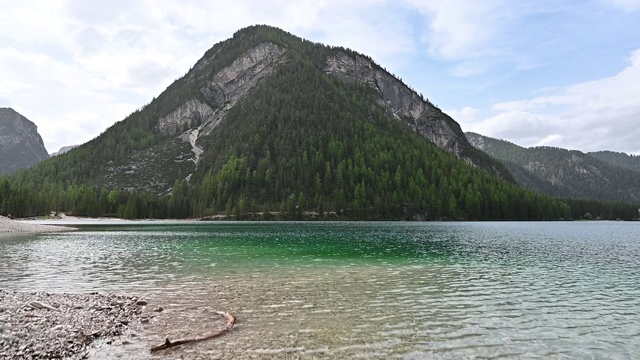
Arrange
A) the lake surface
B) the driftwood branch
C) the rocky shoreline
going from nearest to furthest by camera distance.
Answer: the rocky shoreline < the driftwood branch < the lake surface

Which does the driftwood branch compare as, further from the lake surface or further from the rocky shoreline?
the rocky shoreline

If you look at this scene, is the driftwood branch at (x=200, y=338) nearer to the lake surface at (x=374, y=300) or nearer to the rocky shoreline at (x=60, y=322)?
the lake surface at (x=374, y=300)

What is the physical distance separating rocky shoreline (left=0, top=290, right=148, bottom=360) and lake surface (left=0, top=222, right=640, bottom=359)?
5.24 feet

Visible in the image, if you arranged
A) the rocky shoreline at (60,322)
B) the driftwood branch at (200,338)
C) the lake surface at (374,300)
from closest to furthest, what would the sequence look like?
1. the rocky shoreline at (60,322)
2. the driftwood branch at (200,338)
3. the lake surface at (374,300)

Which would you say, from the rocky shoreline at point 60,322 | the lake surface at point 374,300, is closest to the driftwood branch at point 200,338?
the lake surface at point 374,300

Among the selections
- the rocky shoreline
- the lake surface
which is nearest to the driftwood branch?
the lake surface

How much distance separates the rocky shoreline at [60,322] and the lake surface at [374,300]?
5.24ft

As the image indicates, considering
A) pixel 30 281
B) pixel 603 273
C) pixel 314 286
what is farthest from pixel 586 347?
pixel 30 281

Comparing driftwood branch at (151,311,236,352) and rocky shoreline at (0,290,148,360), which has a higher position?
rocky shoreline at (0,290,148,360)

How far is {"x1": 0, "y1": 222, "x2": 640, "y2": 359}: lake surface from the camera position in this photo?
15219 mm

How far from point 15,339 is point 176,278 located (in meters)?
17.2

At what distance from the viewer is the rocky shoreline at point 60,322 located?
Answer: 13828 millimetres

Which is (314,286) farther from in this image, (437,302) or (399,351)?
(399,351)

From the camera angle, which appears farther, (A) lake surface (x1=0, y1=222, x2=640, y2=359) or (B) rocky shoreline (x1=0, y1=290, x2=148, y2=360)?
(A) lake surface (x1=0, y1=222, x2=640, y2=359)
